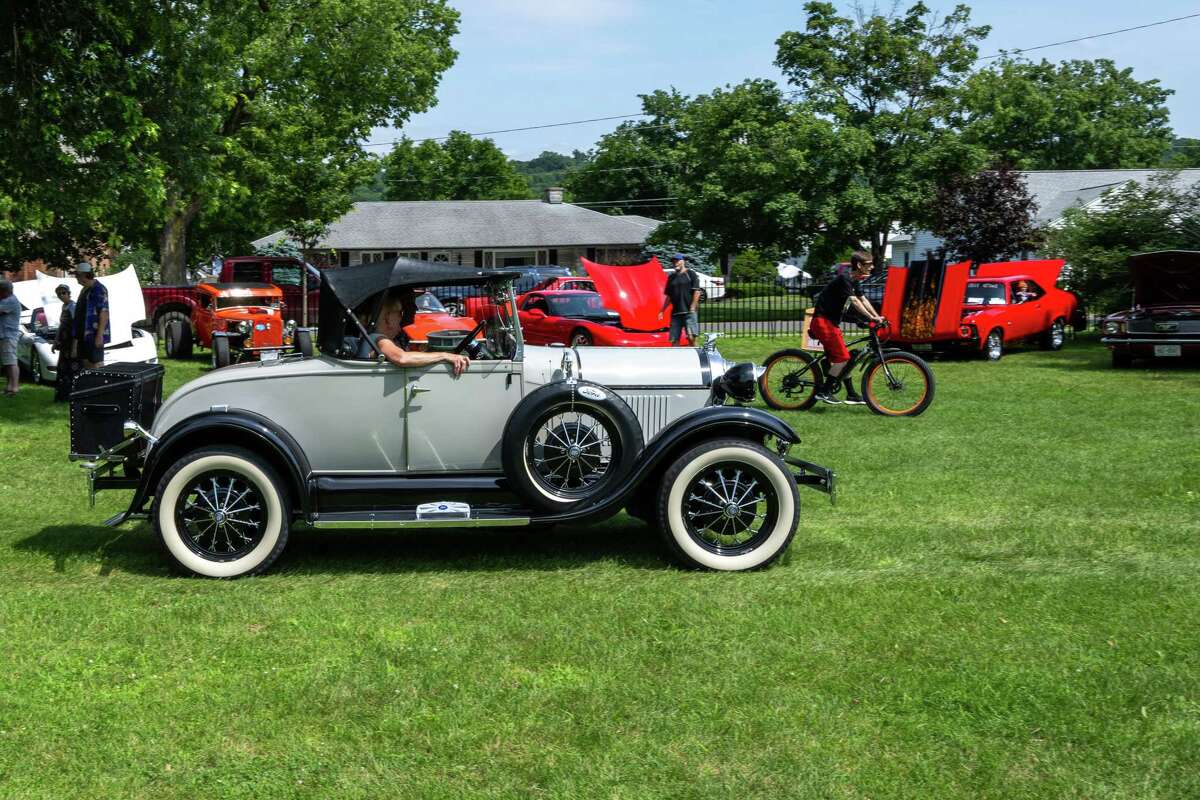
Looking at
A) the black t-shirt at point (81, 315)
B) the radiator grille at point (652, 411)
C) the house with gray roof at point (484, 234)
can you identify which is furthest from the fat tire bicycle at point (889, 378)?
the house with gray roof at point (484, 234)

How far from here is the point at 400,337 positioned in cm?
718

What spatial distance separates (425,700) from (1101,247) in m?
24.2

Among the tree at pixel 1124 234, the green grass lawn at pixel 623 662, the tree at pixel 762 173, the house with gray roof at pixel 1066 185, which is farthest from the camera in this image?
the house with gray roof at pixel 1066 185

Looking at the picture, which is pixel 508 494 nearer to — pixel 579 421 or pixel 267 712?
pixel 579 421

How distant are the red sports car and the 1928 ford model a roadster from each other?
13787 millimetres

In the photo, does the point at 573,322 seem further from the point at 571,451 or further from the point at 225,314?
the point at 571,451

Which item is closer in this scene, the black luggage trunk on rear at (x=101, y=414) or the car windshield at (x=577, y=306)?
the black luggage trunk on rear at (x=101, y=414)

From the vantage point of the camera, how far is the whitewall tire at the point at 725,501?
679 centimetres

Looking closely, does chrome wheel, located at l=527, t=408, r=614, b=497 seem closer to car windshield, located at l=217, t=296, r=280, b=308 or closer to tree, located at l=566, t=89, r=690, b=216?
car windshield, located at l=217, t=296, r=280, b=308

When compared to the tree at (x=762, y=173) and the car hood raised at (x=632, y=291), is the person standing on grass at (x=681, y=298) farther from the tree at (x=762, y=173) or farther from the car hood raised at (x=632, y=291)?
the tree at (x=762, y=173)

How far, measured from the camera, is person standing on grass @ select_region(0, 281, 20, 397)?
15688 millimetres

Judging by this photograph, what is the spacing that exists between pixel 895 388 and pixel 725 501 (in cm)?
701

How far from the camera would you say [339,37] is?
3662 centimetres

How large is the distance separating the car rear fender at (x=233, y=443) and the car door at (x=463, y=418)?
65cm
